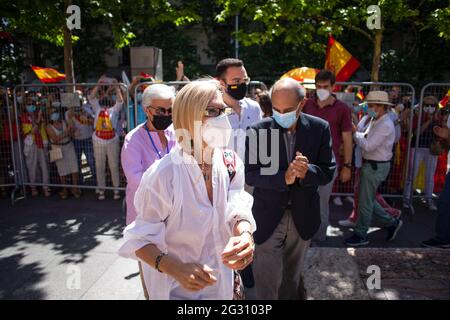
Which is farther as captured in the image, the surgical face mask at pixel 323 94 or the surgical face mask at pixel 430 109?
the surgical face mask at pixel 430 109

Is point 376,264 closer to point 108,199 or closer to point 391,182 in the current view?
point 391,182

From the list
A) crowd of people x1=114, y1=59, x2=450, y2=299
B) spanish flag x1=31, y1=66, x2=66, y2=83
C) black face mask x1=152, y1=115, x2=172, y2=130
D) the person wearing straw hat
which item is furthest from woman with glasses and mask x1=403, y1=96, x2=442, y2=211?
spanish flag x1=31, y1=66, x2=66, y2=83

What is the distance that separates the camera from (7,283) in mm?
3844

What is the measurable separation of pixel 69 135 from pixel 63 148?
0.87ft

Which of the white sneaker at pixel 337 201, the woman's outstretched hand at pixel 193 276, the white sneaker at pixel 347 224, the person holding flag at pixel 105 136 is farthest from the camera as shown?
the person holding flag at pixel 105 136

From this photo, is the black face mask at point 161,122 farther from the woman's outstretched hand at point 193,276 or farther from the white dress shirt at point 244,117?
the woman's outstretched hand at point 193,276

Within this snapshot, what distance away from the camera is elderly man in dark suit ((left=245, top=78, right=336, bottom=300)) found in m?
2.81

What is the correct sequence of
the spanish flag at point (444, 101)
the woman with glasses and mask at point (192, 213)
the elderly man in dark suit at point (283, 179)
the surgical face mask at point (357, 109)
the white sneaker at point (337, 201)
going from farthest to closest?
the white sneaker at point (337, 201)
the surgical face mask at point (357, 109)
the spanish flag at point (444, 101)
the elderly man in dark suit at point (283, 179)
the woman with glasses and mask at point (192, 213)

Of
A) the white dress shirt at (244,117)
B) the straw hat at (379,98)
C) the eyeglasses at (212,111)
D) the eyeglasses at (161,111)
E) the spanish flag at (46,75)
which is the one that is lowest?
the white dress shirt at (244,117)

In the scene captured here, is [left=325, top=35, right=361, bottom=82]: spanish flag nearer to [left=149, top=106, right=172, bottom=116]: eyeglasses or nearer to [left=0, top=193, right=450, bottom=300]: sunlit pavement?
[left=0, top=193, right=450, bottom=300]: sunlit pavement

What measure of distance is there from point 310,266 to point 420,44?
20.4 meters

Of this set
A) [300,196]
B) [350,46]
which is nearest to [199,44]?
[350,46]

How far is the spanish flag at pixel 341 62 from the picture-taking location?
8570 mm

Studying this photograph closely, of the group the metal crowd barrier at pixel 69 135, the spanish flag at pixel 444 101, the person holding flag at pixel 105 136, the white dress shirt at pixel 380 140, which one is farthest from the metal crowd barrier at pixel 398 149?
the metal crowd barrier at pixel 69 135
